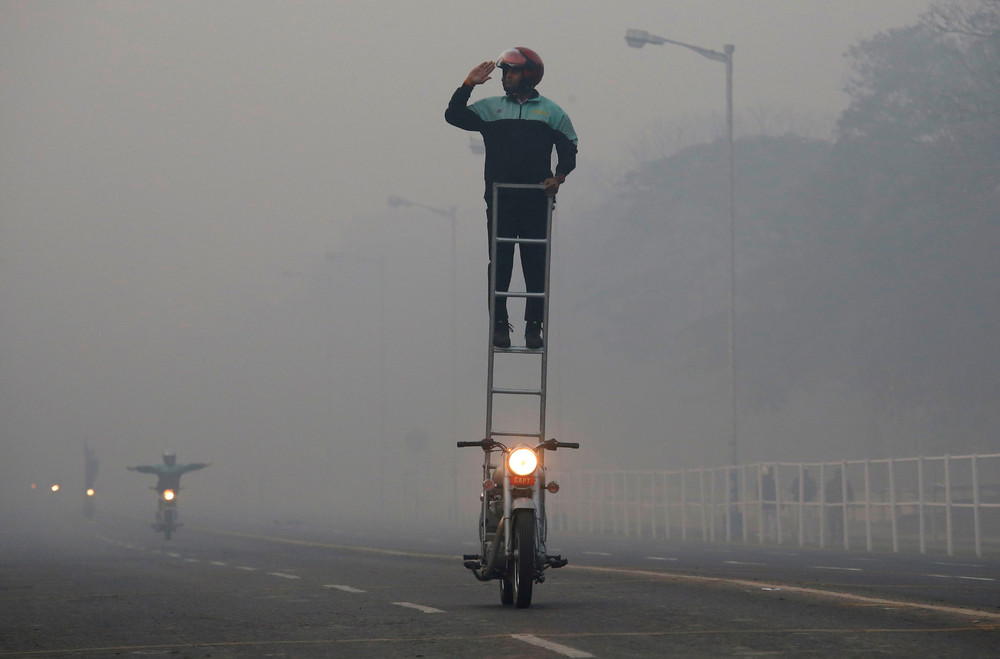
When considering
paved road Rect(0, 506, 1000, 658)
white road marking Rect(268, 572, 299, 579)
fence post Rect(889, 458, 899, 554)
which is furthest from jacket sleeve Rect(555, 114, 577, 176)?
fence post Rect(889, 458, 899, 554)

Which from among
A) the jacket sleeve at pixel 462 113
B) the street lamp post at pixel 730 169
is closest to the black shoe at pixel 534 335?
the jacket sleeve at pixel 462 113

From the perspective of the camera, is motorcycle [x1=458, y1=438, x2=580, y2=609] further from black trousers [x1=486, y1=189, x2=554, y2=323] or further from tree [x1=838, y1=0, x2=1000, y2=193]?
tree [x1=838, y1=0, x2=1000, y2=193]

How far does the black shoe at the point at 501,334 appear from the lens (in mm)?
13328

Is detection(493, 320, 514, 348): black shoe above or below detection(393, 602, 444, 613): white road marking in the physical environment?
above

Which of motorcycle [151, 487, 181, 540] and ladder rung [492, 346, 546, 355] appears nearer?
ladder rung [492, 346, 546, 355]

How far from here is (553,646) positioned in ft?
32.4

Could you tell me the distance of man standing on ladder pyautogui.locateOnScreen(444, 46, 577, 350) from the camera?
13.1 m

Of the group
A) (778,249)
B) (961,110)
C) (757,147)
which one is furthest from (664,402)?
(961,110)

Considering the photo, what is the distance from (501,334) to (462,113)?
5.58 ft

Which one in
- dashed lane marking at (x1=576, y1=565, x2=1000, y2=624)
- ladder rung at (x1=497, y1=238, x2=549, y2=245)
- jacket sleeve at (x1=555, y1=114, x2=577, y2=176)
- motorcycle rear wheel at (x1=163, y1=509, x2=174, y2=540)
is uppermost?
jacket sleeve at (x1=555, y1=114, x2=577, y2=176)

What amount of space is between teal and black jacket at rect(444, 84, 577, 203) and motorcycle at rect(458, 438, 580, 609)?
210cm

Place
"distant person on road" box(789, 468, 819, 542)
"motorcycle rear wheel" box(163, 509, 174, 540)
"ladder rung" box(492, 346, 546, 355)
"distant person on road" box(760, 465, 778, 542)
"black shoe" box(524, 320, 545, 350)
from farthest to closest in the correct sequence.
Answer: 1. "motorcycle rear wheel" box(163, 509, 174, 540)
2. "distant person on road" box(760, 465, 778, 542)
3. "distant person on road" box(789, 468, 819, 542)
4. "black shoe" box(524, 320, 545, 350)
5. "ladder rung" box(492, 346, 546, 355)

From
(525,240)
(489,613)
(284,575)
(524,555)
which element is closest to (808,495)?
(284,575)

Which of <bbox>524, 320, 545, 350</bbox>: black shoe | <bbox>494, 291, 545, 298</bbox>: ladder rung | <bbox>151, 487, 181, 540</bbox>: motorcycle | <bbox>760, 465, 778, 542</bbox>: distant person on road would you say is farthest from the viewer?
<bbox>151, 487, 181, 540</bbox>: motorcycle
